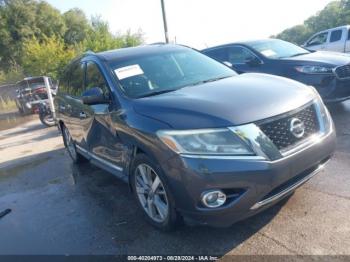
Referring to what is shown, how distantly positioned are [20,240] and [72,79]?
262 cm

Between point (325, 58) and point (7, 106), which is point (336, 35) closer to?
point (325, 58)

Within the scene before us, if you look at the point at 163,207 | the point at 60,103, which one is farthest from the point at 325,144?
the point at 60,103

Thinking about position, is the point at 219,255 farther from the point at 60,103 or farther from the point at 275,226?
the point at 60,103

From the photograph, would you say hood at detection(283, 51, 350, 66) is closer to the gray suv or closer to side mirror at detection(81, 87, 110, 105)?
the gray suv

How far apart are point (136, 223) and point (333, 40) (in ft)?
49.6

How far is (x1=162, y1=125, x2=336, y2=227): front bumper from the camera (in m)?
2.81

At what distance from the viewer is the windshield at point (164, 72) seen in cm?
393

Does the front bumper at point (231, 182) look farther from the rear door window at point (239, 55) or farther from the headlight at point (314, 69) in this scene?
the rear door window at point (239, 55)

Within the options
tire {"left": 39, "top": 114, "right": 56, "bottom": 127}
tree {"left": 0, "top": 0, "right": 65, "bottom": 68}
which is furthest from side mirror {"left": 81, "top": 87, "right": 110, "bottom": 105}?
tree {"left": 0, "top": 0, "right": 65, "bottom": 68}

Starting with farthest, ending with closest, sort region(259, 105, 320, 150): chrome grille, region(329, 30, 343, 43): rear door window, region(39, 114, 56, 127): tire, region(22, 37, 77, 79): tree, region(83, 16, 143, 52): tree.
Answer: region(22, 37, 77, 79): tree
region(83, 16, 143, 52): tree
region(329, 30, 343, 43): rear door window
region(39, 114, 56, 127): tire
region(259, 105, 320, 150): chrome grille

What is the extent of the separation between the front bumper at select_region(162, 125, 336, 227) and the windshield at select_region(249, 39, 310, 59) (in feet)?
15.7

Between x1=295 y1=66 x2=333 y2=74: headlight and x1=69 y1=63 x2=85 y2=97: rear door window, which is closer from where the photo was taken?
x1=69 y1=63 x2=85 y2=97: rear door window

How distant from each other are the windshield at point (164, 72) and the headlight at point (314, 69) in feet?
8.78

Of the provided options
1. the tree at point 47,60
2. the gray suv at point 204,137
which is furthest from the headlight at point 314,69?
the tree at point 47,60
